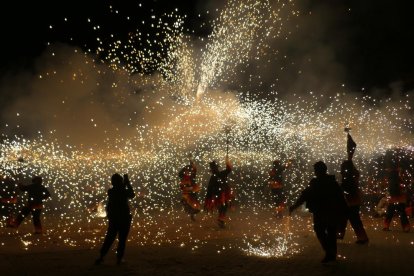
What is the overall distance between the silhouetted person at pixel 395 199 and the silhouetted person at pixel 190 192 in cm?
479

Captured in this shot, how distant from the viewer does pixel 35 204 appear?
34.2 feet

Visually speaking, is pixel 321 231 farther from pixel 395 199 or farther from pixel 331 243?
pixel 395 199

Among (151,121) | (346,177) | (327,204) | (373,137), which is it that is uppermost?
(151,121)

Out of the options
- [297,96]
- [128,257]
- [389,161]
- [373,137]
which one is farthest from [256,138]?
[128,257]

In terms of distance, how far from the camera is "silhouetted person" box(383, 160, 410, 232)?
946 centimetres

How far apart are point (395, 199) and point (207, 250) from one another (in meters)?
4.28

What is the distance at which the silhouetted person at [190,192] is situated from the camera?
12430mm

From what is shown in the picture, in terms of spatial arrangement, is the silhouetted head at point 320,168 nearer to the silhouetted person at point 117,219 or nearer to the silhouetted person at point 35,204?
the silhouetted person at point 117,219

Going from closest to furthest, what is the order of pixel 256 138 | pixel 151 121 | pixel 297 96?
pixel 151 121
pixel 297 96
pixel 256 138

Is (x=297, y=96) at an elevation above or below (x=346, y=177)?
above

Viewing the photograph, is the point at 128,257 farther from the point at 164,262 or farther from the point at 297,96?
the point at 297,96

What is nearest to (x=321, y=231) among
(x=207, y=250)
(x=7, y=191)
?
(x=207, y=250)

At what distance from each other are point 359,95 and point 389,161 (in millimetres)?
7309

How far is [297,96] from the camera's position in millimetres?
20531
